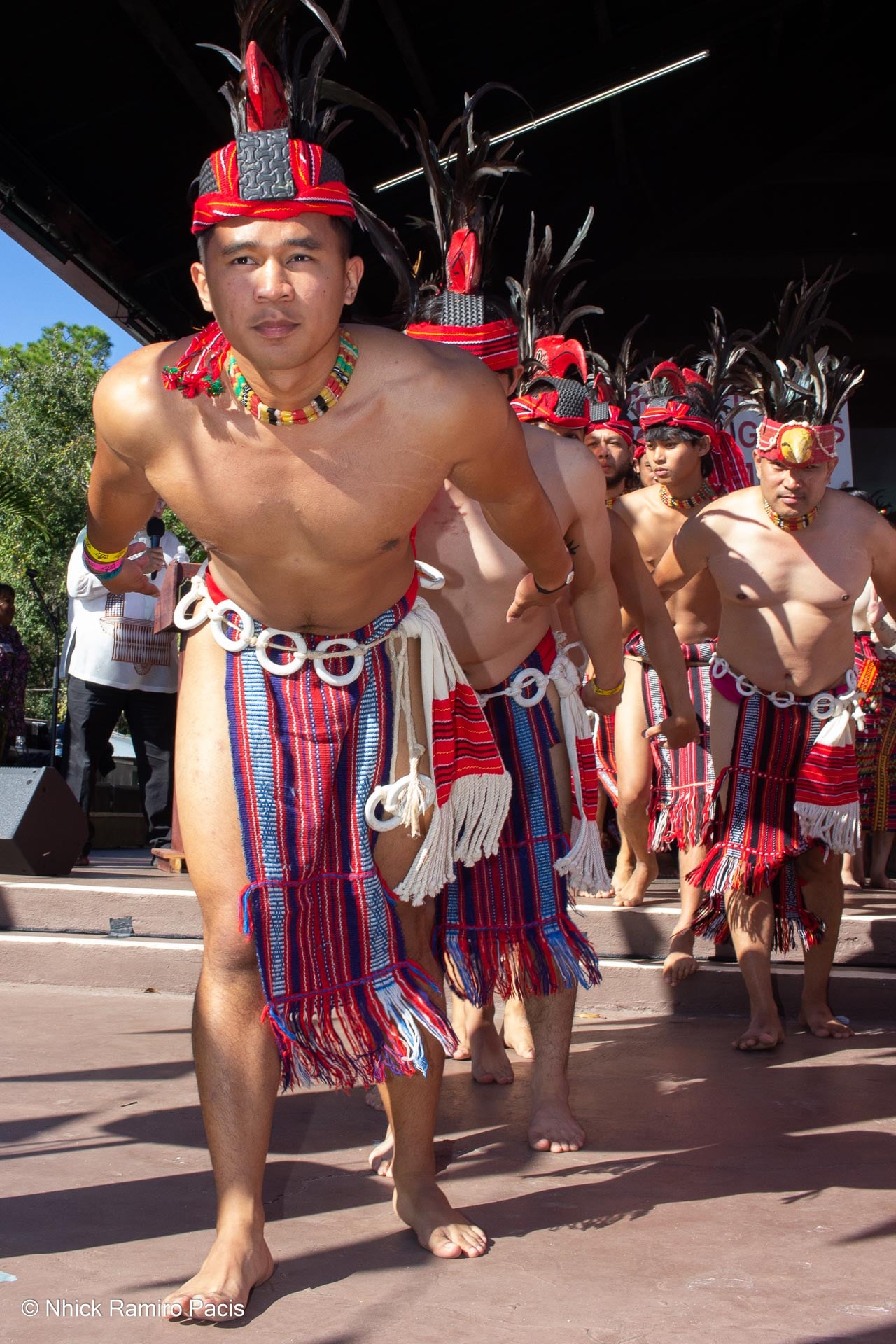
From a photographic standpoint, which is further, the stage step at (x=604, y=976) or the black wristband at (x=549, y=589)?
the stage step at (x=604, y=976)

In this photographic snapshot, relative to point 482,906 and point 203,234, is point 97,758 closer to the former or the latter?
point 482,906

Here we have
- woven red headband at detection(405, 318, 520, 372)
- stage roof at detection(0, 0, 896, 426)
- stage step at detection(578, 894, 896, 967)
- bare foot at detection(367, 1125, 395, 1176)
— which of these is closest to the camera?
bare foot at detection(367, 1125, 395, 1176)

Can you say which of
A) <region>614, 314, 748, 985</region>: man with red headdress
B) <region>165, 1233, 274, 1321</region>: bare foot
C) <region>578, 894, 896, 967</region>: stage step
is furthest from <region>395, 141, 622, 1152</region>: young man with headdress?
<region>614, 314, 748, 985</region>: man with red headdress

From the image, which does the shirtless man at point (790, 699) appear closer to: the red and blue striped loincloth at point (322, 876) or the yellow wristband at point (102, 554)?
the red and blue striped loincloth at point (322, 876)

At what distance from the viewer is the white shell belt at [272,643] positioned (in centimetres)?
239

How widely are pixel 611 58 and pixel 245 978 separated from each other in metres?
7.83

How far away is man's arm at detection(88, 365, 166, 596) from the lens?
90.8 inches

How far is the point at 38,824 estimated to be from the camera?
5477mm

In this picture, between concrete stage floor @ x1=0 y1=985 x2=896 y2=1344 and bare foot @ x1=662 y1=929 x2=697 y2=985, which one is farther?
bare foot @ x1=662 y1=929 x2=697 y2=985

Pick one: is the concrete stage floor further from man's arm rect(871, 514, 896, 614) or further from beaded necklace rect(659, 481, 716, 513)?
beaded necklace rect(659, 481, 716, 513)

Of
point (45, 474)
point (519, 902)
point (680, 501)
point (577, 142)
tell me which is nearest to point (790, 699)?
point (680, 501)

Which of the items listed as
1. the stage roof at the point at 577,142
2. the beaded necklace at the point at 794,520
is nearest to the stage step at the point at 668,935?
the beaded necklace at the point at 794,520

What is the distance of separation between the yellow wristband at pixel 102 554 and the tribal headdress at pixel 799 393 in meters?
2.34

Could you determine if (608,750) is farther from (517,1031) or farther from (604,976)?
(517,1031)
